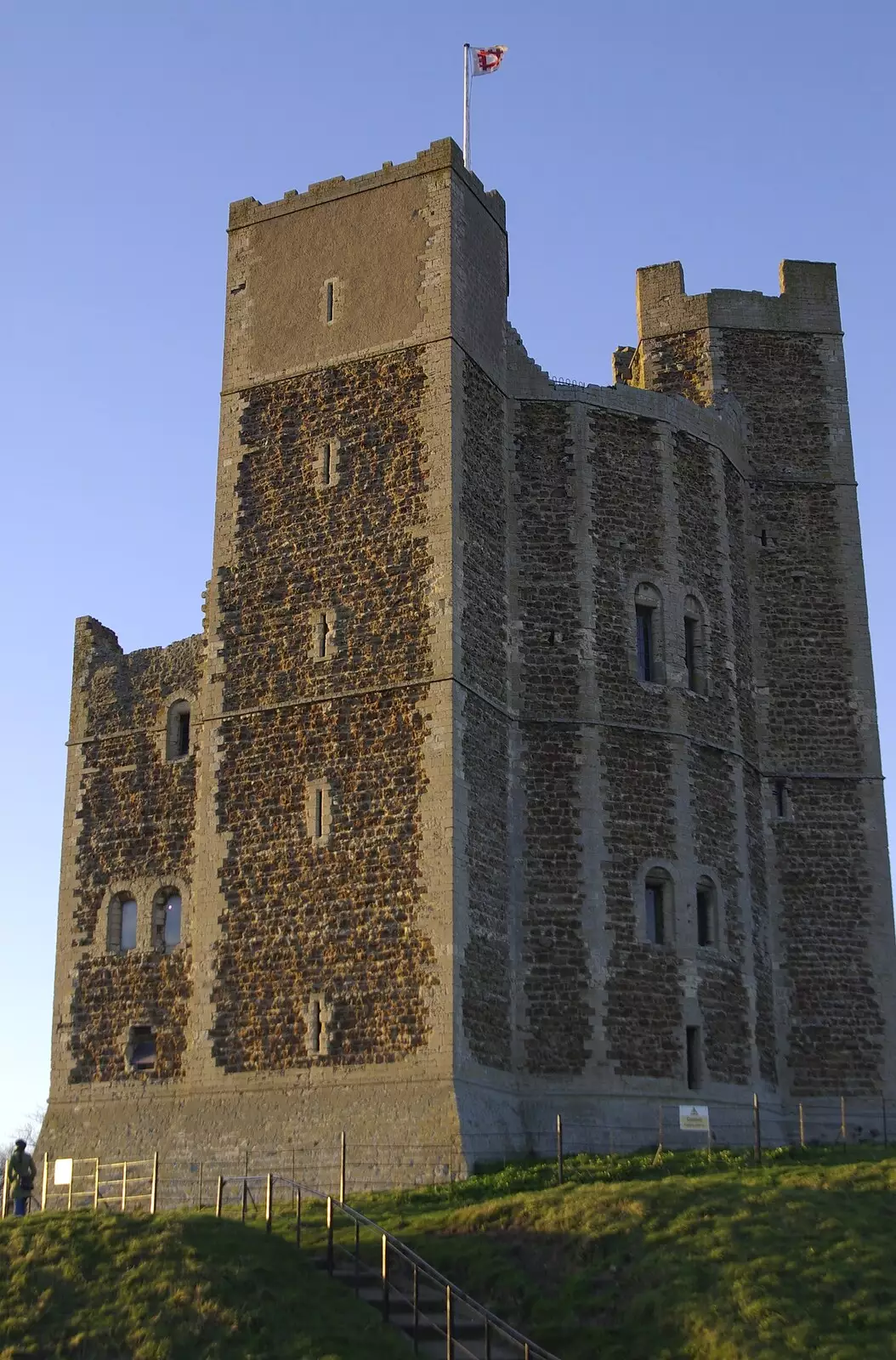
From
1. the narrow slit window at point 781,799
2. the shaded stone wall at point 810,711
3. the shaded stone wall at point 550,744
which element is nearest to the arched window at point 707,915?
the shaded stone wall at point 550,744

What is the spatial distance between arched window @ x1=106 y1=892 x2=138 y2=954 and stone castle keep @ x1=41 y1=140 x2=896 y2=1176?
0.22 ft

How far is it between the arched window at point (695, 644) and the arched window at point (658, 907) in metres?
3.68

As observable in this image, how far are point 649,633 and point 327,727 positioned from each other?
6.27 meters

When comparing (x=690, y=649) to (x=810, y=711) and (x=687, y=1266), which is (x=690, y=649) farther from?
(x=687, y=1266)

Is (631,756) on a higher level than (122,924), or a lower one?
higher

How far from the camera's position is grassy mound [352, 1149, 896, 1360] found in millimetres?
20016

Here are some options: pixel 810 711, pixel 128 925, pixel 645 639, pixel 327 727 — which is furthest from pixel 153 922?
pixel 810 711

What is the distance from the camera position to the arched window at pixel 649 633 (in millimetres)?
33344

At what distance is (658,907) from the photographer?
32000mm

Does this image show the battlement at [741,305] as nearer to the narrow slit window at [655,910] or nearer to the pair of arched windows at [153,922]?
the narrow slit window at [655,910]

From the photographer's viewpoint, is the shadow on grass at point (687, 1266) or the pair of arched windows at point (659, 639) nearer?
the shadow on grass at point (687, 1266)

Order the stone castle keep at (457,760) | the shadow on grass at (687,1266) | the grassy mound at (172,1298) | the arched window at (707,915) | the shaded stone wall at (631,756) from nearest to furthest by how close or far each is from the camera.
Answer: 1. the shadow on grass at (687,1266)
2. the grassy mound at (172,1298)
3. the stone castle keep at (457,760)
4. the shaded stone wall at (631,756)
5. the arched window at (707,915)

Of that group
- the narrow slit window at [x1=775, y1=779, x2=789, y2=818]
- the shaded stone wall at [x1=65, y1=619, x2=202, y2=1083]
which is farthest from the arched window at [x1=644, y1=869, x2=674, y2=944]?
the shaded stone wall at [x1=65, y1=619, x2=202, y2=1083]

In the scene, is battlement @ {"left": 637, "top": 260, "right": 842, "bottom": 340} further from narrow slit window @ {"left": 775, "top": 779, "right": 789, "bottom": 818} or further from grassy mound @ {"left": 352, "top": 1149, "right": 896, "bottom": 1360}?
grassy mound @ {"left": 352, "top": 1149, "right": 896, "bottom": 1360}
